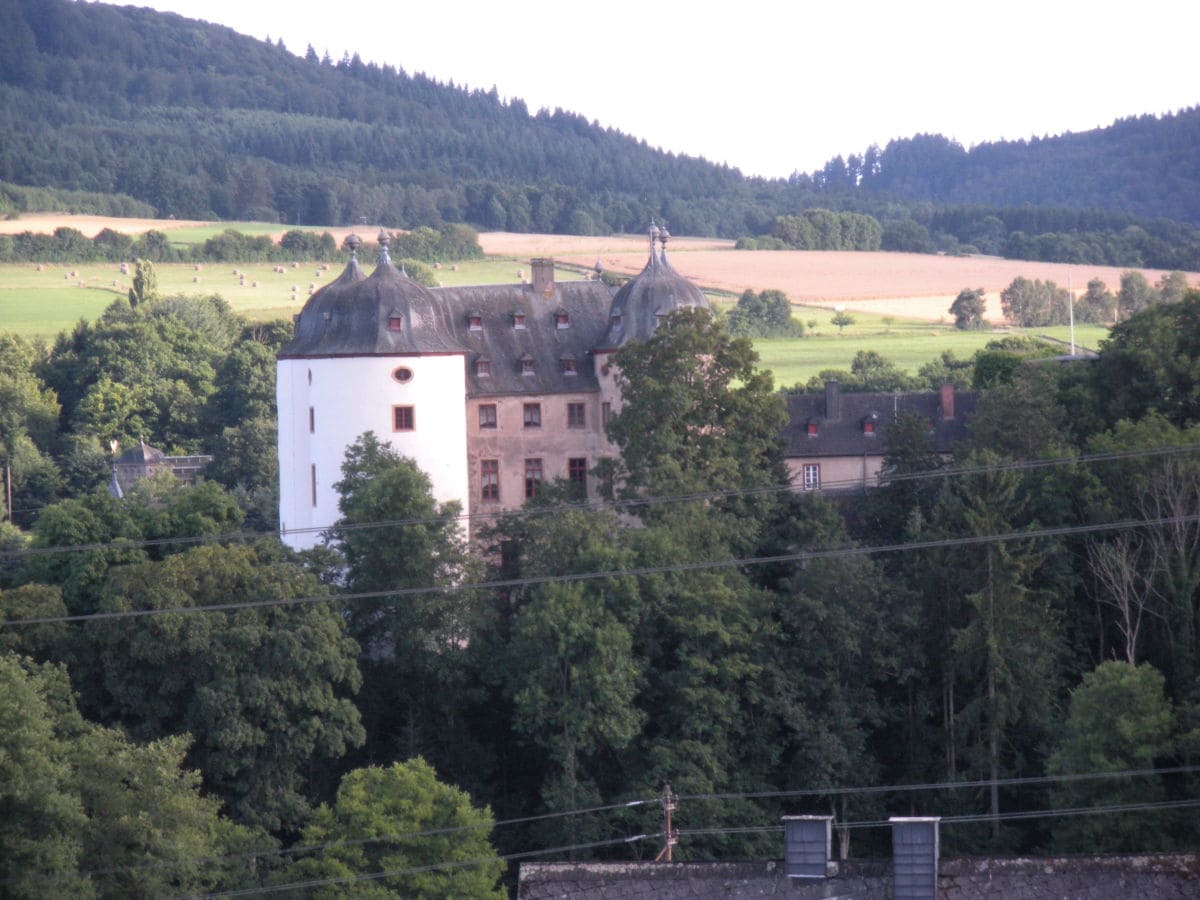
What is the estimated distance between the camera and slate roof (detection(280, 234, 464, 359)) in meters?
56.1

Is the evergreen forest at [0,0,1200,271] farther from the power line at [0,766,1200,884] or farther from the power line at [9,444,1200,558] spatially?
the power line at [0,766,1200,884]

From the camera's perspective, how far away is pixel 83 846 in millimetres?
42500

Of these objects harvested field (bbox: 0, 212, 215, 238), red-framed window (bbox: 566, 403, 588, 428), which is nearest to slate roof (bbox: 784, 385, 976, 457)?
red-framed window (bbox: 566, 403, 588, 428)

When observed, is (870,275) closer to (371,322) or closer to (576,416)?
(576,416)

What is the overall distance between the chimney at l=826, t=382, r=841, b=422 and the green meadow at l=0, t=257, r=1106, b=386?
18.6 m

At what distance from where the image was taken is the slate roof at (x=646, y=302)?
58.4 metres

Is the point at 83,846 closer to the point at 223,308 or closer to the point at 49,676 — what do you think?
the point at 49,676

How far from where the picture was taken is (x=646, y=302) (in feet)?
192

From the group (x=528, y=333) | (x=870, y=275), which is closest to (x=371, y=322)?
(x=528, y=333)

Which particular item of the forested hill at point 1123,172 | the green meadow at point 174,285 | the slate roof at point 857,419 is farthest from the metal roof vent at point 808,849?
the forested hill at point 1123,172

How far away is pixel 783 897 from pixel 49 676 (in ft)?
79.2

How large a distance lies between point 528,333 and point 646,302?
12.7 ft

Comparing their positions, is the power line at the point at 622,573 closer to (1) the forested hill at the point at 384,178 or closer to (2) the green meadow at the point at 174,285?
(2) the green meadow at the point at 174,285

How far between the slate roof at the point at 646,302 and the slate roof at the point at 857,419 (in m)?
7.47
